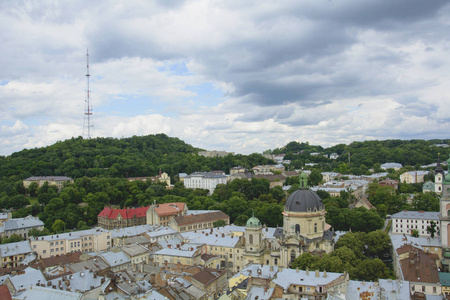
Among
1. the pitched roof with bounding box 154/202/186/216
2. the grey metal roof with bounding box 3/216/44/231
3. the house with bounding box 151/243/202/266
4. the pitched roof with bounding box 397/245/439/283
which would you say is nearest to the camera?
the pitched roof with bounding box 397/245/439/283

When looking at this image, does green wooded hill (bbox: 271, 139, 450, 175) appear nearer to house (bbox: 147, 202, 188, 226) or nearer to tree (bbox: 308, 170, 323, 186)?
tree (bbox: 308, 170, 323, 186)

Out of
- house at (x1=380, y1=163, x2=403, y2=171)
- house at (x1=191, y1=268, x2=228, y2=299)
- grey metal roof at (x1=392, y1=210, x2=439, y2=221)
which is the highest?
house at (x1=380, y1=163, x2=403, y2=171)

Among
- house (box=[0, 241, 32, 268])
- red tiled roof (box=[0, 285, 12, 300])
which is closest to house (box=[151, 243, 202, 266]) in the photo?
red tiled roof (box=[0, 285, 12, 300])

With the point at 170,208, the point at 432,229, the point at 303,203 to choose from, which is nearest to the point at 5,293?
the point at 303,203

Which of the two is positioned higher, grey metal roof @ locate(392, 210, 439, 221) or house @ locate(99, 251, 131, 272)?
grey metal roof @ locate(392, 210, 439, 221)

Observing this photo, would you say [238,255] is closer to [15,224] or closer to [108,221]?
[108,221]

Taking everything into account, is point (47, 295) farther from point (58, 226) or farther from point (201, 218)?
point (58, 226)

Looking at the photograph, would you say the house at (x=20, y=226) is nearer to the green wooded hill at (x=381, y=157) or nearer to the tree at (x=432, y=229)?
the tree at (x=432, y=229)
